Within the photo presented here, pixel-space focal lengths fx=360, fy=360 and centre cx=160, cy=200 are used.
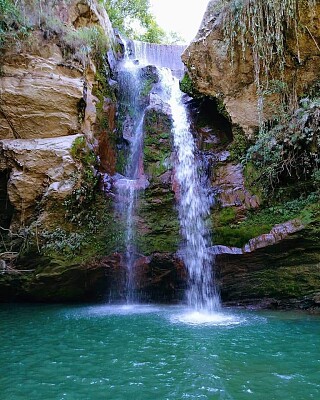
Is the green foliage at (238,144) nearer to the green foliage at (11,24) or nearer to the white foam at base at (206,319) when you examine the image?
the white foam at base at (206,319)

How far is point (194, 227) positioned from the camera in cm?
846

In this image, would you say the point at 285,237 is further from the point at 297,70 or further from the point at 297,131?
the point at 297,70

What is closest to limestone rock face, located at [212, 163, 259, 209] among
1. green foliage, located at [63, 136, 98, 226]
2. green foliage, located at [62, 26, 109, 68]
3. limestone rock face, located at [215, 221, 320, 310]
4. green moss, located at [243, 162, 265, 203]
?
green moss, located at [243, 162, 265, 203]

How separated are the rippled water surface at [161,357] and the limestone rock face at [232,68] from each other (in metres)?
5.16

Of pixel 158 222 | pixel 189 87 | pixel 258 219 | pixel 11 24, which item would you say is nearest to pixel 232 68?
pixel 189 87

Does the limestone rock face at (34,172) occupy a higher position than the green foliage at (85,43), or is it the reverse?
the green foliage at (85,43)

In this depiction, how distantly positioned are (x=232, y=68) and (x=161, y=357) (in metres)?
7.35

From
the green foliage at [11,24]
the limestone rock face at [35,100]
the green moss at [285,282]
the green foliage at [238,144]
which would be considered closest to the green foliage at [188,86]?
the green foliage at [238,144]

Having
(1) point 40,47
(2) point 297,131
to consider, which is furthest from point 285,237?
(1) point 40,47

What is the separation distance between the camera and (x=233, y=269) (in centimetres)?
778

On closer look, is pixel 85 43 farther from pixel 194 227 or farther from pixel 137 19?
pixel 137 19

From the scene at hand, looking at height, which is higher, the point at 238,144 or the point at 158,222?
the point at 238,144

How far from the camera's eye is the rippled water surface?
351 centimetres

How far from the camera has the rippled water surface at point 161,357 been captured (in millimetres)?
3509
